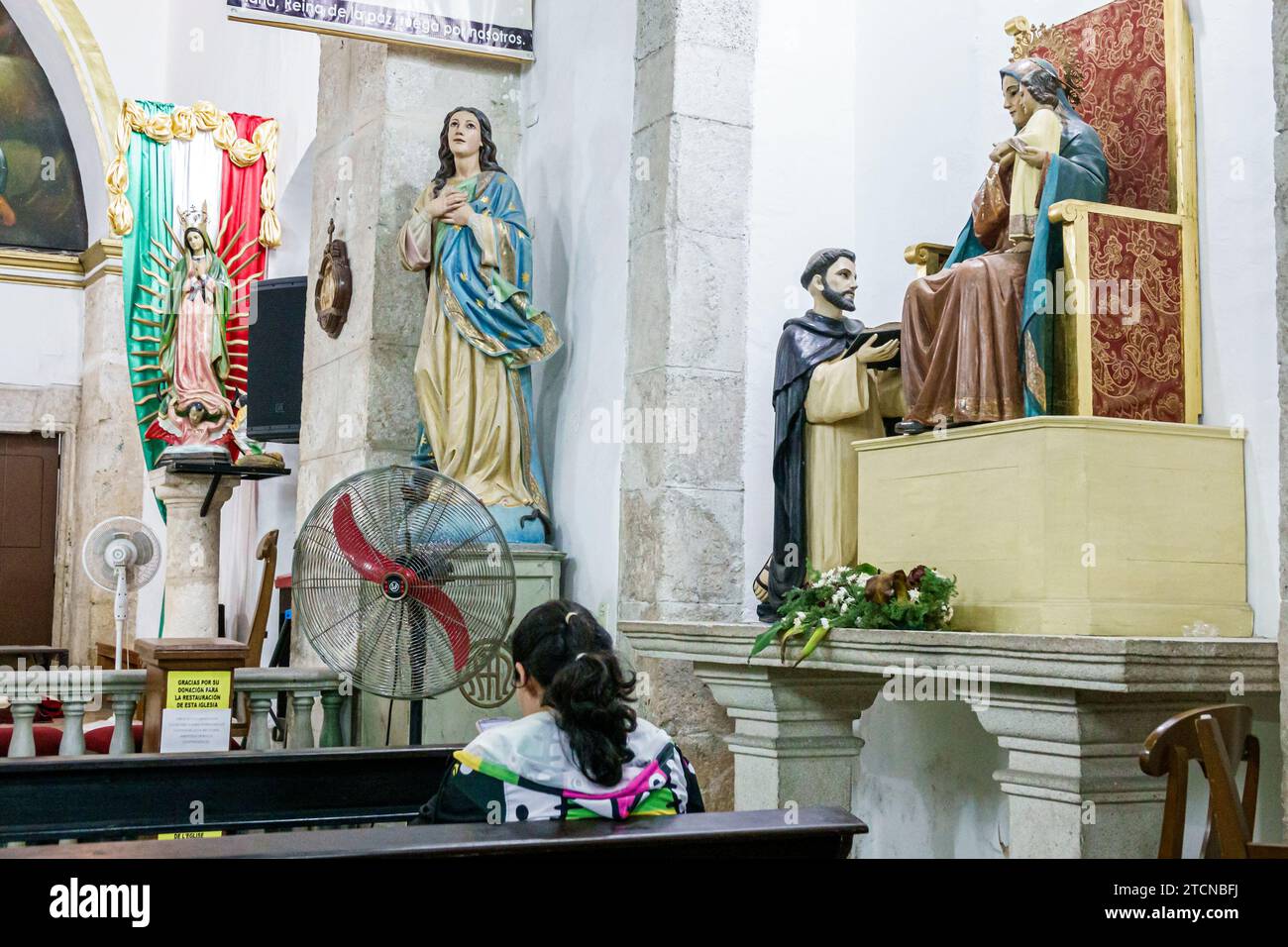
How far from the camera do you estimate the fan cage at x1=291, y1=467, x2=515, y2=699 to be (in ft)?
16.0

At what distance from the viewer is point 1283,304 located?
346 cm

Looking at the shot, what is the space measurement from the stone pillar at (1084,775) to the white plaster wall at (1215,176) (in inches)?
26.2

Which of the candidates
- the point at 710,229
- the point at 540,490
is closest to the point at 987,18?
the point at 710,229

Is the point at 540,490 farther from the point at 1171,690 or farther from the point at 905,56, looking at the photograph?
the point at 1171,690

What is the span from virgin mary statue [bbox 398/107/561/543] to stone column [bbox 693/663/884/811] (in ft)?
5.72

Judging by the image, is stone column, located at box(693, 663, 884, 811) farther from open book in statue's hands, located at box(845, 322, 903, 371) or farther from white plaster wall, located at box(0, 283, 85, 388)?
white plaster wall, located at box(0, 283, 85, 388)

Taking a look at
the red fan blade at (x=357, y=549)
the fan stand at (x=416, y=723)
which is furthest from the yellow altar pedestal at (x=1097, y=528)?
the fan stand at (x=416, y=723)

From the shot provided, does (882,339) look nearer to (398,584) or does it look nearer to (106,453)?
(398,584)

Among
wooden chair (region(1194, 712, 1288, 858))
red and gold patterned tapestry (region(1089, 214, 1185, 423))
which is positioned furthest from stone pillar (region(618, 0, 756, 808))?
wooden chair (region(1194, 712, 1288, 858))

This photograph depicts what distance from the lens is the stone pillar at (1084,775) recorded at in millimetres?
3621

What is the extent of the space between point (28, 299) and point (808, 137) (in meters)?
9.64

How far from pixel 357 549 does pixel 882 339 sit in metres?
2.00

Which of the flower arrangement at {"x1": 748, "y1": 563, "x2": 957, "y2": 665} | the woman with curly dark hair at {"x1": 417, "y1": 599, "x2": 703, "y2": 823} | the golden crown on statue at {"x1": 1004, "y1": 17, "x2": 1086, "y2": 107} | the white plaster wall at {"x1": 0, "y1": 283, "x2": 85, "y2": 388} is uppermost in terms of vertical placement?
the white plaster wall at {"x1": 0, "y1": 283, "x2": 85, "y2": 388}

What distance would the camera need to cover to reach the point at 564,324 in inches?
275
